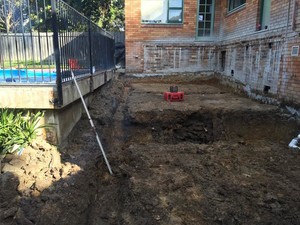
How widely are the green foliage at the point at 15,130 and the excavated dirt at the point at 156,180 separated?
0.14 metres

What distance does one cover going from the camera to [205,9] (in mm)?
12188

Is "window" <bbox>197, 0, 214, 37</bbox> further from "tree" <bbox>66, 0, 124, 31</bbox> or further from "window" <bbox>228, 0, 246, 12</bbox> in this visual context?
"tree" <bbox>66, 0, 124, 31</bbox>

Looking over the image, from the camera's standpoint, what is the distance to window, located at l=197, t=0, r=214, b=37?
12.1m

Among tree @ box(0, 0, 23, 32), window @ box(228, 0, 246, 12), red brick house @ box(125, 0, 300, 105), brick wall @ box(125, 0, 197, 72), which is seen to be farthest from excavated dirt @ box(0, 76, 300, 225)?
brick wall @ box(125, 0, 197, 72)

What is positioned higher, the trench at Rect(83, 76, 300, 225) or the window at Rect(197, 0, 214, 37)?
the window at Rect(197, 0, 214, 37)

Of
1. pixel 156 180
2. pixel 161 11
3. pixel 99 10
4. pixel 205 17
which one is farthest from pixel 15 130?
pixel 99 10

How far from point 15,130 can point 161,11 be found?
9.90m

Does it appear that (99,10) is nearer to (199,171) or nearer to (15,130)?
(15,130)

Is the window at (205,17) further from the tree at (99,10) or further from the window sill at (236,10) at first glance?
the tree at (99,10)

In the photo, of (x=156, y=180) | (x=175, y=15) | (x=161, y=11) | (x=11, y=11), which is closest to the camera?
(x=156, y=180)

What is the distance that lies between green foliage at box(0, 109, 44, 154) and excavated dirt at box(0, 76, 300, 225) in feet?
0.46

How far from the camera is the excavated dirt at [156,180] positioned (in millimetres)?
2781

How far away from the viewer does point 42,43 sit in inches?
183

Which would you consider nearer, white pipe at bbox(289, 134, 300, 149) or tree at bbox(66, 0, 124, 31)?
white pipe at bbox(289, 134, 300, 149)
